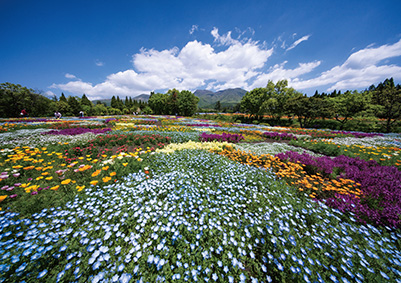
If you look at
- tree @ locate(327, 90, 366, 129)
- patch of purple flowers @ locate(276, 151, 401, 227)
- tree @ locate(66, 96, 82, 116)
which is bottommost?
patch of purple flowers @ locate(276, 151, 401, 227)

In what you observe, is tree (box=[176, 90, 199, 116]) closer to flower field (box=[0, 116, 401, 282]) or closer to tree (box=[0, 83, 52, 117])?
tree (box=[0, 83, 52, 117])

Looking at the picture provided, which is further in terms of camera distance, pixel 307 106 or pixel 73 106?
pixel 73 106

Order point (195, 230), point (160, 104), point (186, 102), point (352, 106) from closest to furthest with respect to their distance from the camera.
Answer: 1. point (195, 230)
2. point (352, 106)
3. point (186, 102)
4. point (160, 104)

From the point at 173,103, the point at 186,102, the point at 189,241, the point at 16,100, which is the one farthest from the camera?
the point at 173,103

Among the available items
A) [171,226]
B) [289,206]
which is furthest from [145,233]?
[289,206]

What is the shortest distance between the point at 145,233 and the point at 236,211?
192 centimetres

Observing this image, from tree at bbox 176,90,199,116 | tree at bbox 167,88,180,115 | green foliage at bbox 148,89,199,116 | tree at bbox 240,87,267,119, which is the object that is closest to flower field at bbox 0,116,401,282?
tree at bbox 240,87,267,119

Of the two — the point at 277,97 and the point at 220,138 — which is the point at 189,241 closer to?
the point at 220,138

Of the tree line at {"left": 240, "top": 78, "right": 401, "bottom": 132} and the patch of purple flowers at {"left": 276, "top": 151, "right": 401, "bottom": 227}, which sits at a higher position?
the tree line at {"left": 240, "top": 78, "right": 401, "bottom": 132}

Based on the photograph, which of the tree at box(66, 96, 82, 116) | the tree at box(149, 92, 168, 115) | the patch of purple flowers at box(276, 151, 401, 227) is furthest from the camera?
the tree at box(149, 92, 168, 115)

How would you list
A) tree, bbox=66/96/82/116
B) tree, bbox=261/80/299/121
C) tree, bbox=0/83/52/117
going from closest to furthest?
tree, bbox=0/83/52/117 < tree, bbox=261/80/299/121 < tree, bbox=66/96/82/116

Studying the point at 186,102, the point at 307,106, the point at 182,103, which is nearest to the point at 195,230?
the point at 307,106

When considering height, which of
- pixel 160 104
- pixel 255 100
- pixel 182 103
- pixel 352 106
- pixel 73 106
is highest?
pixel 160 104

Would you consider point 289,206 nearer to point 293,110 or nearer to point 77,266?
point 77,266
